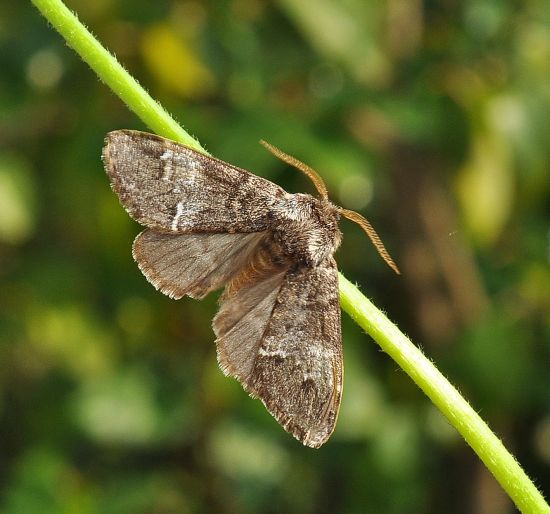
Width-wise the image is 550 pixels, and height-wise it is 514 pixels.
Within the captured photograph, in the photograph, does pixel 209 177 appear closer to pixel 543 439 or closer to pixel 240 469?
pixel 240 469

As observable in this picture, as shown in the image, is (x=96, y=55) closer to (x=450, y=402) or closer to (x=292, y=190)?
(x=450, y=402)

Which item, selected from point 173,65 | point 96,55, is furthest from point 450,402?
point 173,65

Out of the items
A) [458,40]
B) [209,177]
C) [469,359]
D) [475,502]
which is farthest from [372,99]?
[475,502]

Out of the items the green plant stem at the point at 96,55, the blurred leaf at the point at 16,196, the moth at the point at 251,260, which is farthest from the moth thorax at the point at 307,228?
the blurred leaf at the point at 16,196

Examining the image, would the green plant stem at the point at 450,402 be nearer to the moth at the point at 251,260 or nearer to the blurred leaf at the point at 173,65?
the moth at the point at 251,260

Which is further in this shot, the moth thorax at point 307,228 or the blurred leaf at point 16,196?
the blurred leaf at point 16,196

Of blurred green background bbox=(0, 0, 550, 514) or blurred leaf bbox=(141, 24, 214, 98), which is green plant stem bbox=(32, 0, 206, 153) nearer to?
blurred green background bbox=(0, 0, 550, 514)
